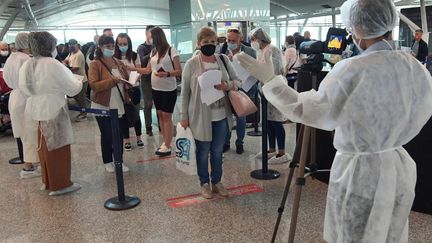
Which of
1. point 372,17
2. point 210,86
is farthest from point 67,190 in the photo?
point 372,17

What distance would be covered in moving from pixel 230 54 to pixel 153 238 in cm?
254

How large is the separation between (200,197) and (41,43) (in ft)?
6.16

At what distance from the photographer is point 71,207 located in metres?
3.25

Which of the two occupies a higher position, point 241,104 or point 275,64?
point 275,64

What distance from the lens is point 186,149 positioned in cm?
301

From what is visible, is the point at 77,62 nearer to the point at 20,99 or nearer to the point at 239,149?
the point at 20,99

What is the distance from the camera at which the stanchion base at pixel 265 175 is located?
375 cm

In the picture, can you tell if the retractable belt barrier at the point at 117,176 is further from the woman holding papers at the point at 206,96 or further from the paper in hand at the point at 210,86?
the paper in hand at the point at 210,86

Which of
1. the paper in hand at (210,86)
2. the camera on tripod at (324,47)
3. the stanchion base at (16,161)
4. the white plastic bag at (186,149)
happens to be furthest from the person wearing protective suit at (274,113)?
the stanchion base at (16,161)

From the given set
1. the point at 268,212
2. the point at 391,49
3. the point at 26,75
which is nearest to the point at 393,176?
the point at 391,49

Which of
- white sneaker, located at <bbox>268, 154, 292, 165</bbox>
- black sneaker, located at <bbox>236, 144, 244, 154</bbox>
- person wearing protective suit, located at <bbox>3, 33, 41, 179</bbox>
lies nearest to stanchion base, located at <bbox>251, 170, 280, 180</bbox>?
white sneaker, located at <bbox>268, 154, 292, 165</bbox>

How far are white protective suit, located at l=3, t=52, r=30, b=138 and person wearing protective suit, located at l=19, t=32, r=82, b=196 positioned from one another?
2.09ft

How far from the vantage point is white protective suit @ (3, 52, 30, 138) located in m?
3.94

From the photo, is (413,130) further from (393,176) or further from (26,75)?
(26,75)
